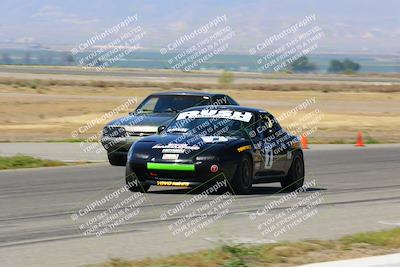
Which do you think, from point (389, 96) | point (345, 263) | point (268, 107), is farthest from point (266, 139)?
point (389, 96)

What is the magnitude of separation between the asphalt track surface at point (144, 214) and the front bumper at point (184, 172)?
0.84 feet

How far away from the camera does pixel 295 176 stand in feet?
58.4

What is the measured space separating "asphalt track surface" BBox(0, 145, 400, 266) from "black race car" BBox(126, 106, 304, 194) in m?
0.29

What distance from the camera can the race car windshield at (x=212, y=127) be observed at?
16422 millimetres

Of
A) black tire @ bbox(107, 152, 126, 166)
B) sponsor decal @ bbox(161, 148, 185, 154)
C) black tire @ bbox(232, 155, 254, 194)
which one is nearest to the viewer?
sponsor decal @ bbox(161, 148, 185, 154)

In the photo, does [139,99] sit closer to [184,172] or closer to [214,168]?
[184,172]

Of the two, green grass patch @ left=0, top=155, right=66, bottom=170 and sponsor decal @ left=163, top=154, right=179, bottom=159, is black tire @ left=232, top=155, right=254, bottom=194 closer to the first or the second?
sponsor decal @ left=163, top=154, right=179, bottom=159

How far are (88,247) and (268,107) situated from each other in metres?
41.3

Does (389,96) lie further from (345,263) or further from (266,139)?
(345,263)

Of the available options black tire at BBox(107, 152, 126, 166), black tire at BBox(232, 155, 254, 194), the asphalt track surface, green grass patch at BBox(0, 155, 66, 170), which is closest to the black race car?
black tire at BBox(232, 155, 254, 194)

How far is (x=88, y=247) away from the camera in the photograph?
10.6 metres

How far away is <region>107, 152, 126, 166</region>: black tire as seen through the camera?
21.7 meters

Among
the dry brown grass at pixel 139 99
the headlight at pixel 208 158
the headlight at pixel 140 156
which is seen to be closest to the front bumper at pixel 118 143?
the headlight at pixel 140 156

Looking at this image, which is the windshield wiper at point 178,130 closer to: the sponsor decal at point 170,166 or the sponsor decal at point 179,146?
the sponsor decal at point 179,146
